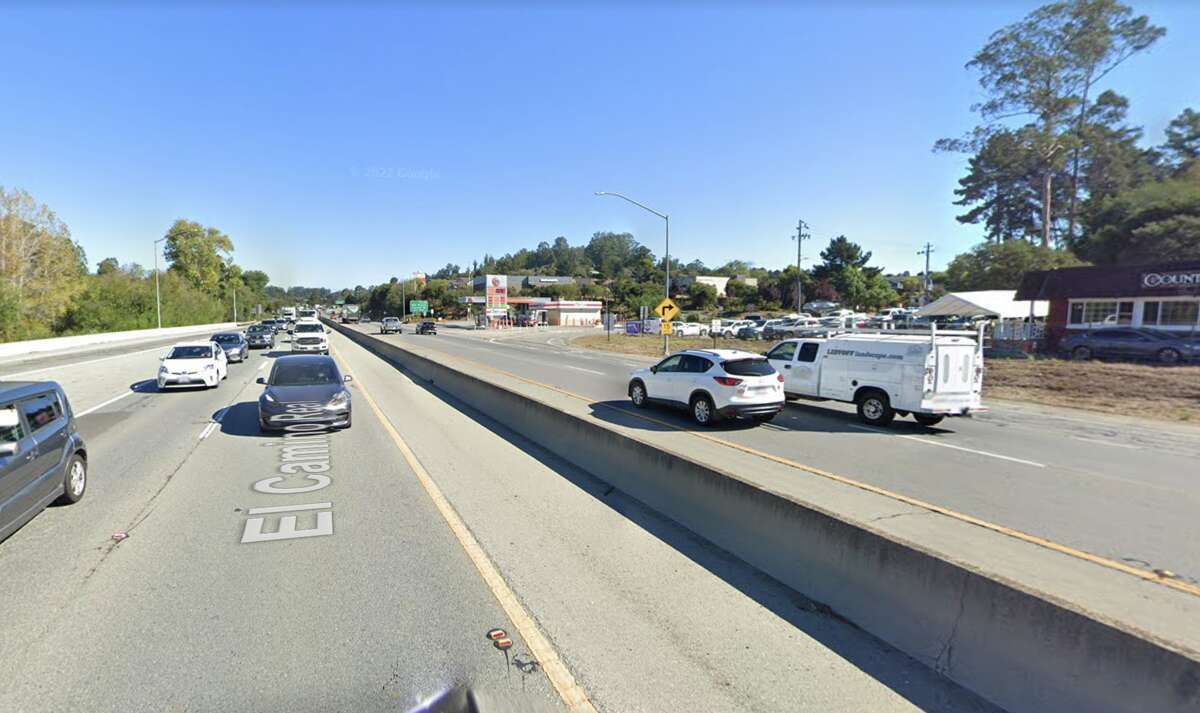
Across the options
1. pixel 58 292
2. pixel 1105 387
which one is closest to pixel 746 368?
pixel 1105 387

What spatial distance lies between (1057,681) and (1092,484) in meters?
7.47

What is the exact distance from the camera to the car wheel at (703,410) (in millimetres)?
12506

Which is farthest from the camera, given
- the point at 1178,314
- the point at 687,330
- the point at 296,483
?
the point at 687,330

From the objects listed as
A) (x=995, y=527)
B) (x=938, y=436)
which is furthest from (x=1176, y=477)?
(x=995, y=527)

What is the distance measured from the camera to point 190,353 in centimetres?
1895

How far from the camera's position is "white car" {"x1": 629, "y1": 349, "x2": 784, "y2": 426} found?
12.2m

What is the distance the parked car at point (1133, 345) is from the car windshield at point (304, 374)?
103 ft

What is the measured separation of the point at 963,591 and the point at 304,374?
473 inches

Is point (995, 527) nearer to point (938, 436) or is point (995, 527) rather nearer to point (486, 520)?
point (486, 520)

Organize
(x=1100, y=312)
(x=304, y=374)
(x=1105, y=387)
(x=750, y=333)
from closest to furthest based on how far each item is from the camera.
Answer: (x=304, y=374)
(x=1105, y=387)
(x=1100, y=312)
(x=750, y=333)

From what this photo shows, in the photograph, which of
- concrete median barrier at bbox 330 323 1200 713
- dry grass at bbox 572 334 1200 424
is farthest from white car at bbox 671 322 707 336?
concrete median barrier at bbox 330 323 1200 713

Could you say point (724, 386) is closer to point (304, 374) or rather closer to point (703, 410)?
point (703, 410)

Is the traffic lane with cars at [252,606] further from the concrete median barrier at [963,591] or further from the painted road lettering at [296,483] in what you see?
the concrete median barrier at [963,591]

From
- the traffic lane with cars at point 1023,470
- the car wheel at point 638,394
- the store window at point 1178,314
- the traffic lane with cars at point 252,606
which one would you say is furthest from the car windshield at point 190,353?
the store window at point 1178,314
